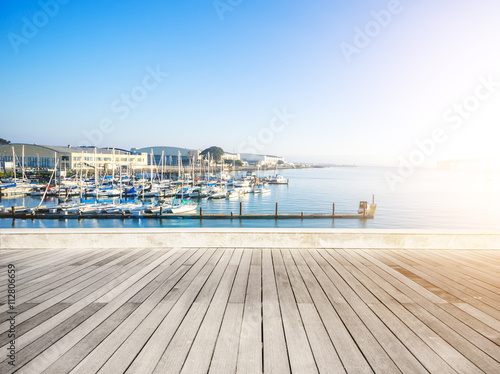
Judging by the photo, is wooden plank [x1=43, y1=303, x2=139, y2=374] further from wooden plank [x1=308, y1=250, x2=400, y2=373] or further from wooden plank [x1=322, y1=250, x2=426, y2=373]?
wooden plank [x1=322, y1=250, x2=426, y2=373]

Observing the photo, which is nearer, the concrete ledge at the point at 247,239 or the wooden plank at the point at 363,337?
the wooden plank at the point at 363,337

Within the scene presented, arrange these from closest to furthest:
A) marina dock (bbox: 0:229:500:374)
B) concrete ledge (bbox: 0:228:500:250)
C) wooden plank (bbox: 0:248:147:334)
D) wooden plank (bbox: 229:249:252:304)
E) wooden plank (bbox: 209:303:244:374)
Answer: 1. wooden plank (bbox: 209:303:244:374)
2. marina dock (bbox: 0:229:500:374)
3. wooden plank (bbox: 0:248:147:334)
4. wooden plank (bbox: 229:249:252:304)
5. concrete ledge (bbox: 0:228:500:250)

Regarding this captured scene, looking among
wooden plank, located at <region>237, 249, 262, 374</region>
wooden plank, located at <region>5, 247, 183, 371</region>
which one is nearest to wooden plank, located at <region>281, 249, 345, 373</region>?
wooden plank, located at <region>237, 249, 262, 374</region>

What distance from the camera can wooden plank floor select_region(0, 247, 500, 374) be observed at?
1938mm

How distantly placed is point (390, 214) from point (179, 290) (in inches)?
1403

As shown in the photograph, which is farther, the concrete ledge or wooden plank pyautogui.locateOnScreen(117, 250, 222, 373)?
the concrete ledge

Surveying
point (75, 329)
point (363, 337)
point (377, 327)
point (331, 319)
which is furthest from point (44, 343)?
point (377, 327)

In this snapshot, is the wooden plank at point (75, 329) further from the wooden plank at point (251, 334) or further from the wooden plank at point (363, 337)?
the wooden plank at point (363, 337)

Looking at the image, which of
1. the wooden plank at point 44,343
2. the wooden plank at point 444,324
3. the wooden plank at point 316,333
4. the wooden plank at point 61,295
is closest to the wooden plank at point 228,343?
the wooden plank at point 316,333

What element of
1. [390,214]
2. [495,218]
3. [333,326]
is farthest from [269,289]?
[495,218]

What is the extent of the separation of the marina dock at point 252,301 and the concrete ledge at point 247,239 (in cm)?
Answer: 2

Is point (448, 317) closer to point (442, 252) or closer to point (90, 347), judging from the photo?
point (442, 252)

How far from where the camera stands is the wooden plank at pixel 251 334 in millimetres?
1888

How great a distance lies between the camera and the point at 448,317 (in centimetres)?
258
